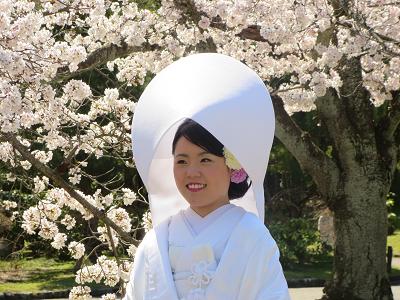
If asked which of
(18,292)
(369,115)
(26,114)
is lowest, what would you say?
(18,292)

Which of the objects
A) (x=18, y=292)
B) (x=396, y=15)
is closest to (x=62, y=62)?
(x=396, y=15)

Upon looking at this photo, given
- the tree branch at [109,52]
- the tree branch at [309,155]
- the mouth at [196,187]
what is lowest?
the mouth at [196,187]

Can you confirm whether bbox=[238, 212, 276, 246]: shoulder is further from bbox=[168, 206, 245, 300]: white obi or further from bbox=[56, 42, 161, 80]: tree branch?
bbox=[56, 42, 161, 80]: tree branch

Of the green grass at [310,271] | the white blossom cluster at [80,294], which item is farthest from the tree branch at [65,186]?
the green grass at [310,271]

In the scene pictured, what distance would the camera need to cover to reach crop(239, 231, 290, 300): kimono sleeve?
2623 millimetres

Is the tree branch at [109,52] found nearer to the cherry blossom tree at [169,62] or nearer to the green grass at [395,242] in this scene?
the cherry blossom tree at [169,62]

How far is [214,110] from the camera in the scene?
2611 millimetres

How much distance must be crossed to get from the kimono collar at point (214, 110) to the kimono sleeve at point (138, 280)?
0.25 metres

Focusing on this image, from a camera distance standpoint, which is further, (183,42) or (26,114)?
(183,42)

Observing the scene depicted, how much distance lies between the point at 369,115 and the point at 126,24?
13.0 ft

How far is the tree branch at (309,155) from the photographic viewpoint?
1141 centimetres

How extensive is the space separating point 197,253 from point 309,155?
9147 millimetres

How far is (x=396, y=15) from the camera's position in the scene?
952cm

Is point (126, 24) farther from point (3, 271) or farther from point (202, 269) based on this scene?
point (3, 271)
